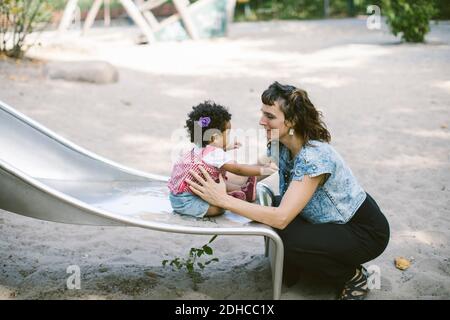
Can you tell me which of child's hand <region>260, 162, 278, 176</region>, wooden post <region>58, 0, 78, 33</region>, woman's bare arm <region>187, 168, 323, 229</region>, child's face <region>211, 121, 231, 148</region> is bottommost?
woman's bare arm <region>187, 168, 323, 229</region>

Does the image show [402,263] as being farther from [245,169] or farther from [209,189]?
[209,189]

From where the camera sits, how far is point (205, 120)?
242 centimetres

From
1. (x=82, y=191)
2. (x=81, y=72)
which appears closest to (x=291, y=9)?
(x=81, y=72)

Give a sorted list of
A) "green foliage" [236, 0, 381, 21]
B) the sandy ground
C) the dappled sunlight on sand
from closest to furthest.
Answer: the sandy ground, the dappled sunlight on sand, "green foliage" [236, 0, 381, 21]

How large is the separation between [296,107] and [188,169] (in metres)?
0.57

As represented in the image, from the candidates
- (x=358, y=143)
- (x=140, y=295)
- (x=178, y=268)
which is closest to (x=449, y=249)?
(x=178, y=268)

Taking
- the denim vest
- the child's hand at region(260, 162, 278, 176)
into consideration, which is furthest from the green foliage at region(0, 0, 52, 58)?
the denim vest

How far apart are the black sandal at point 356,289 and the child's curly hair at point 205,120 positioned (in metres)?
0.97

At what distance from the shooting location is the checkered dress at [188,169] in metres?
2.48

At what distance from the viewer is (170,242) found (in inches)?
132

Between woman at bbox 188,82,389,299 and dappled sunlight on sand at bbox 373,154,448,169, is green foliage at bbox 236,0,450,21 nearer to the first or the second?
dappled sunlight on sand at bbox 373,154,448,169

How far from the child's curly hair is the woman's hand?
0.49 ft

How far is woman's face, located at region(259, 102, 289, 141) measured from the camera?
8.00 ft

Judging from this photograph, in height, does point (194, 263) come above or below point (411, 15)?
below
